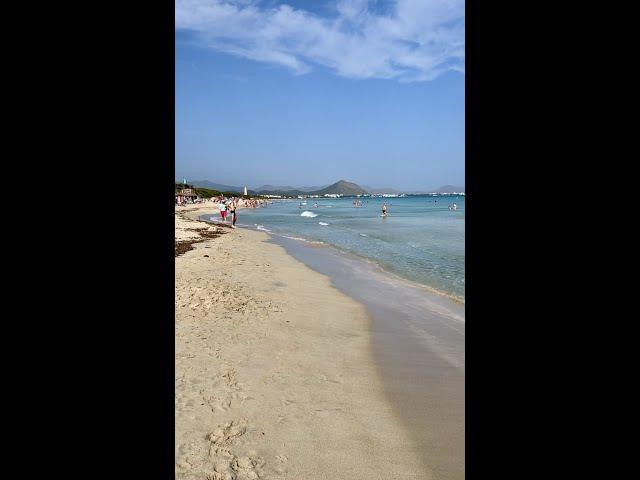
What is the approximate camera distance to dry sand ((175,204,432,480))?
3.03 metres

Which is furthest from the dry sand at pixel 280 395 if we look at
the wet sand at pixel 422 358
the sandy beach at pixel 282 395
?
the wet sand at pixel 422 358

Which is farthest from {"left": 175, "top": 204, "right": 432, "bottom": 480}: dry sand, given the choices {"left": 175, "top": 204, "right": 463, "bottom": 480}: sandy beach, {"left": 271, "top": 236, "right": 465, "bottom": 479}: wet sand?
{"left": 271, "top": 236, "right": 465, "bottom": 479}: wet sand

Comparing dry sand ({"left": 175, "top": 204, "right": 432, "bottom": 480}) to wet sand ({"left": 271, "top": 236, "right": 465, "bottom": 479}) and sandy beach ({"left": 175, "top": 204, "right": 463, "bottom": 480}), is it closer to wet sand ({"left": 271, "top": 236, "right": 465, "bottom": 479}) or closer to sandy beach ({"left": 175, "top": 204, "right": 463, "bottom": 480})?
sandy beach ({"left": 175, "top": 204, "right": 463, "bottom": 480})

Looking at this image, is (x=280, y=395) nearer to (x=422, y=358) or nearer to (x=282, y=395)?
(x=282, y=395)

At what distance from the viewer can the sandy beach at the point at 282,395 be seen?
304 centimetres

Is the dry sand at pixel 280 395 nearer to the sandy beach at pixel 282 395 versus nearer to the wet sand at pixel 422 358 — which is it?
the sandy beach at pixel 282 395

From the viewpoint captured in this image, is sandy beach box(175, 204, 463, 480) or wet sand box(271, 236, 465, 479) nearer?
sandy beach box(175, 204, 463, 480)

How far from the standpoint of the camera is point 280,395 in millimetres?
4090
